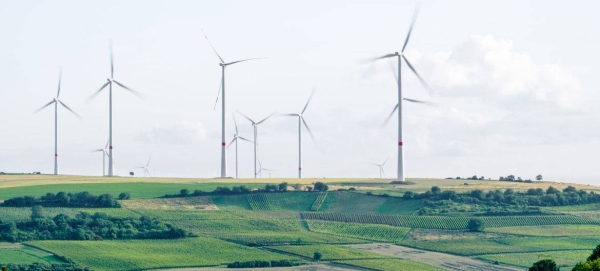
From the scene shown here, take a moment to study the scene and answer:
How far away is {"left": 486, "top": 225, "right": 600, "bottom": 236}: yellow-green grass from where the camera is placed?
16250 centimetres

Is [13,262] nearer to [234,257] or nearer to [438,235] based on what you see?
[234,257]

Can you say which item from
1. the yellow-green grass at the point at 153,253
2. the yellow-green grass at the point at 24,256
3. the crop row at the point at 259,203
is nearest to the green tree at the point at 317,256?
the yellow-green grass at the point at 153,253

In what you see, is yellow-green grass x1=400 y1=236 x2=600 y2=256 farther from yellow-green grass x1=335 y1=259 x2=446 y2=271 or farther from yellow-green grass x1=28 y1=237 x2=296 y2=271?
yellow-green grass x1=28 y1=237 x2=296 y2=271

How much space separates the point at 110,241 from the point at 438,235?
1977 inches

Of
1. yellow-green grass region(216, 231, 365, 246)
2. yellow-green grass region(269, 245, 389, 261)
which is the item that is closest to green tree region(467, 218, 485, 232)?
yellow-green grass region(216, 231, 365, 246)

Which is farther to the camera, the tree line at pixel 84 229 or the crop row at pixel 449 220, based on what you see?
the crop row at pixel 449 220

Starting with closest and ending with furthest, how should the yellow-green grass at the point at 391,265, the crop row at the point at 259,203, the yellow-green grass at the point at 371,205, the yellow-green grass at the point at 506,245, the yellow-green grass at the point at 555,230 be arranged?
the yellow-green grass at the point at 391,265 < the yellow-green grass at the point at 506,245 < the yellow-green grass at the point at 555,230 < the yellow-green grass at the point at 371,205 < the crop row at the point at 259,203

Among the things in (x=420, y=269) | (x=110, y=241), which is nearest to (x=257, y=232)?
(x=110, y=241)

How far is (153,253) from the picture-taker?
5546 inches

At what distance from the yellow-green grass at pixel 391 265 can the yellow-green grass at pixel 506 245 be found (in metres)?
12.8

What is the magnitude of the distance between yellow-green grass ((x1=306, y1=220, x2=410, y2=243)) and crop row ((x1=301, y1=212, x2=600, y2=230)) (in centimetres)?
366

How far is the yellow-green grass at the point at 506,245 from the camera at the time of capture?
146 metres

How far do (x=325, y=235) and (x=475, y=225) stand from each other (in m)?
24.7

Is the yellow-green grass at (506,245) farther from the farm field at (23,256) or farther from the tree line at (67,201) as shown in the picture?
the tree line at (67,201)
